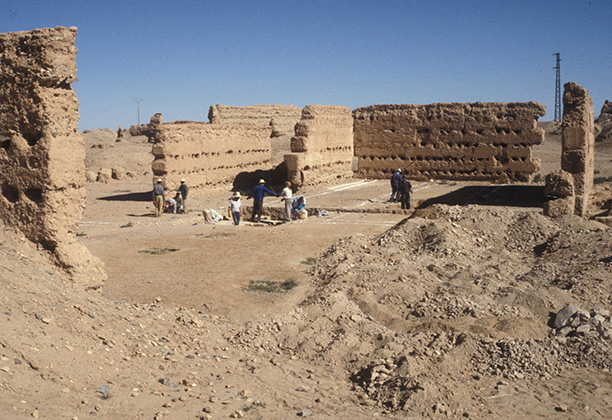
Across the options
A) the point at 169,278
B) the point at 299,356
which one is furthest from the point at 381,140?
the point at 299,356

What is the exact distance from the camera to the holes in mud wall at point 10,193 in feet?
28.0

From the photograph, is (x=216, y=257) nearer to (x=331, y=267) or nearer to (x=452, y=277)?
(x=331, y=267)

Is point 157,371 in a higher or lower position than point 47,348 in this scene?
lower

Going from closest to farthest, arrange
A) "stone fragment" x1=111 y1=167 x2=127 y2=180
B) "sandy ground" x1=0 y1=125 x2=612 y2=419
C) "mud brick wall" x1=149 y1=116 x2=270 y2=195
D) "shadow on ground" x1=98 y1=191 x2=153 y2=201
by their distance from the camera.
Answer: "sandy ground" x1=0 y1=125 x2=612 y2=419 < "mud brick wall" x1=149 y1=116 x2=270 y2=195 < "shadow on ground" x1=98 y1=191 x2=153 y2=201 < "stone fragment" x1=111 y1=167 x2=127 y2=180

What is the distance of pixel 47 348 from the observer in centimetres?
577

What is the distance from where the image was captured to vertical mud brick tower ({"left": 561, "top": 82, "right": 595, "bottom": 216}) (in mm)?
14156

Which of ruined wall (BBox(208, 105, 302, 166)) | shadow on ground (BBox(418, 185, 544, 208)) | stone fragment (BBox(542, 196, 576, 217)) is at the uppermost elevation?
ruined wall (BBox(208, 105, 302, 166))

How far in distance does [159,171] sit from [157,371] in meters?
13.7

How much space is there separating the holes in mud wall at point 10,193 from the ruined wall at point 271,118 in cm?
2572

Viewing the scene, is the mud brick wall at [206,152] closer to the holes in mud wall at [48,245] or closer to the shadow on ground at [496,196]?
the shadow on ground at [496,196]

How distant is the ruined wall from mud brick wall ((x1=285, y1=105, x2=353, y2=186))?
9.27 meters

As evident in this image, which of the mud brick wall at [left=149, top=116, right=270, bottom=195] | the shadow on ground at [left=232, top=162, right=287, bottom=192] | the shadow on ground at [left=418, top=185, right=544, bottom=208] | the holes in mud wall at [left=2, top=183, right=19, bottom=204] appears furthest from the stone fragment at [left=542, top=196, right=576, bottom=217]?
the shadow on ground at [left=232, top=162, right=287, bottom=192]

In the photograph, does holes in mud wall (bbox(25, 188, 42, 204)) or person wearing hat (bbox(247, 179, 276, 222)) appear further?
person wearing hat (bbox(247, 179, 276, 222))

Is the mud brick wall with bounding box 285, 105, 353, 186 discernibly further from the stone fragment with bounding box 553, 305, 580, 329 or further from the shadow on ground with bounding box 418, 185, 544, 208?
the stone fragment with bounding box 553, 305, 580, 329
